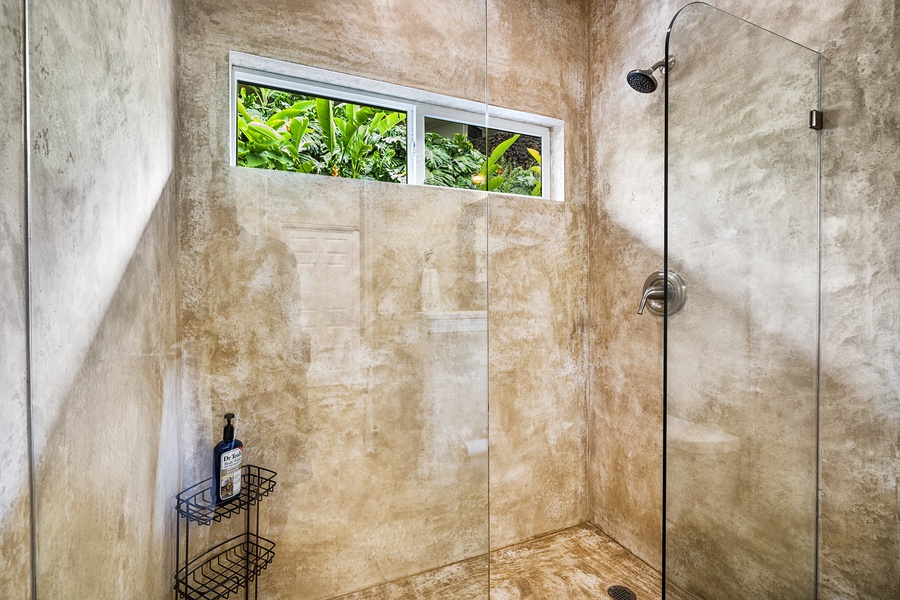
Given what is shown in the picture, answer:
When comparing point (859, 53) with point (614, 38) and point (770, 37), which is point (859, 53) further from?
point (614, 38)

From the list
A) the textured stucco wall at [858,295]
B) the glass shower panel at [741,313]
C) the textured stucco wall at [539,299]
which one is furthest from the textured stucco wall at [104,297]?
the textured stucco wall at [858,295]

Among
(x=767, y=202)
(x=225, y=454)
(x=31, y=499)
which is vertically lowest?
(x=225, y=454)

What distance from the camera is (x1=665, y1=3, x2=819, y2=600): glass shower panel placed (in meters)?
0.95

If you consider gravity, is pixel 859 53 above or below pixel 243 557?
above

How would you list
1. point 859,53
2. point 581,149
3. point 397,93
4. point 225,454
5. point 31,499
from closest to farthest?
point 31,499 < point 859,53 < point 225,454 < point 397,93 < point 581,149

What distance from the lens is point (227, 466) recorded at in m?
1.07

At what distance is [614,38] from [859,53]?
125 cm

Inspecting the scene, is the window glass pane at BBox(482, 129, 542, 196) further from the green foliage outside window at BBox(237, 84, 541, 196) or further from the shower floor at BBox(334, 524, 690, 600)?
the shower floor at BBox(334, 524, 690, 600)

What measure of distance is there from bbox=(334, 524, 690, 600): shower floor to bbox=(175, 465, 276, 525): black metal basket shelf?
567mm

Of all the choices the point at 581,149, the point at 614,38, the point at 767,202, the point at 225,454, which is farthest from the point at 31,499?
the point at 614,38

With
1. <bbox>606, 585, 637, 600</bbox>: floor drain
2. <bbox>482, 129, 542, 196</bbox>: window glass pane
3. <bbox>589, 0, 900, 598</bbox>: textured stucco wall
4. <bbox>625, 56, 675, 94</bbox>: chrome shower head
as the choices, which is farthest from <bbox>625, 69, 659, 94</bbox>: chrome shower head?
<bbox>606, 585, 637, 600</bbox>: floor drain

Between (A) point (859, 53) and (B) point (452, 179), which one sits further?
(B) point (452, 179)

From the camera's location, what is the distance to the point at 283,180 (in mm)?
1097

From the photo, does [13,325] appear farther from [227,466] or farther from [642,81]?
[642,81]
